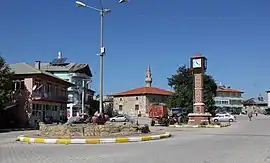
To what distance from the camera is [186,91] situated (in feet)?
229

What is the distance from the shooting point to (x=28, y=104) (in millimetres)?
44781

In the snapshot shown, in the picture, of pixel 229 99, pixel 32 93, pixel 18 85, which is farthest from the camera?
pixel 229 99

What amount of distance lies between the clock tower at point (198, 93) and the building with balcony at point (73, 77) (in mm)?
34411

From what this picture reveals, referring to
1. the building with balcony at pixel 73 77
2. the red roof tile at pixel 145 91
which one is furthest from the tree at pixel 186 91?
the building with balcony at pixel 73 77

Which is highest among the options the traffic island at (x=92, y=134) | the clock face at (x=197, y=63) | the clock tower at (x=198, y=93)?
the clock face at (x=197, y=63)

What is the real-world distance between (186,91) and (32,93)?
33.4 metres

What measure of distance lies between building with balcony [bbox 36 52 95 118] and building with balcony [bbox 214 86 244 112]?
223 ft

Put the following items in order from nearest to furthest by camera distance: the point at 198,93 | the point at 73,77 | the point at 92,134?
the point at 92,134, the point at 198,93, the point at 73,77

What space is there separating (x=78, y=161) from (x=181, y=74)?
7106cm

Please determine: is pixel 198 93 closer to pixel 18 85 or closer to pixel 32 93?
pixel 32 93

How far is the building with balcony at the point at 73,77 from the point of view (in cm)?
7409

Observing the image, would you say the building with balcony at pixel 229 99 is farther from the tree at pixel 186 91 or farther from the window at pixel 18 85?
the window at pixel 18 85

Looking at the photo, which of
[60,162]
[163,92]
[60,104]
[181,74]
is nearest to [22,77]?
[60,104]

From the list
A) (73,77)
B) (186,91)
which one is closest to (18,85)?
(73,77)
